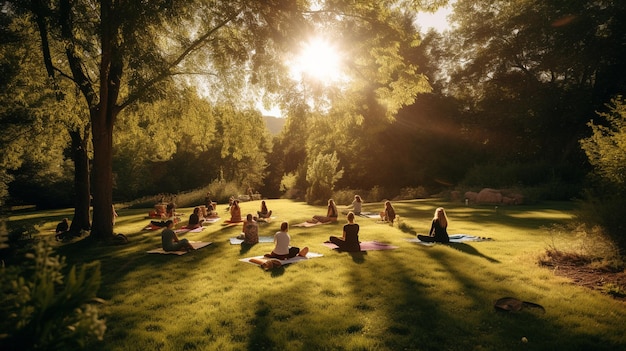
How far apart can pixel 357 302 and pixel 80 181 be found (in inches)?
599

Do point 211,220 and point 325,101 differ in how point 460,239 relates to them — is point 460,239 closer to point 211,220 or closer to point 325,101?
point 325,101

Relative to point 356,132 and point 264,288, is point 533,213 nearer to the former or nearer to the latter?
point 264,288

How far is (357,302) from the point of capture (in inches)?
286

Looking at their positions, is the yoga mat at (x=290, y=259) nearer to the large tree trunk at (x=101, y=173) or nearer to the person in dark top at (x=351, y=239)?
the person in dark top at (x=351, y=239)

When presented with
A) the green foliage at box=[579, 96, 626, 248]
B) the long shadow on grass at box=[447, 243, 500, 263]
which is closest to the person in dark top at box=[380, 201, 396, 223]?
the long shadow on grass at box=[447, 243, 500, 263]

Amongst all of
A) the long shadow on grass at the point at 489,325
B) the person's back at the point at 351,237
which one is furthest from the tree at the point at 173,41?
the long shadow on grass at the point at 489,325

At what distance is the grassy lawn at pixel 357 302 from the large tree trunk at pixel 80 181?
5.14m

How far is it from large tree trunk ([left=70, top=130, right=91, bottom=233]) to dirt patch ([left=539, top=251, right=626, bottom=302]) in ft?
59.8

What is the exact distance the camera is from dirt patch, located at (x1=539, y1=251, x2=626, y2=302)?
25.0 ft

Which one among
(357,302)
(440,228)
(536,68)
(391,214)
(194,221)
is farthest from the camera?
(536,68)

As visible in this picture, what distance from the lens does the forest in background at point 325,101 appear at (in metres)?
14.0

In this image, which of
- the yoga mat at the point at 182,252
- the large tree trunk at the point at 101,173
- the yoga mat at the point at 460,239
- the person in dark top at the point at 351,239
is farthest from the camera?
the large tree trunk at the point at 101,173

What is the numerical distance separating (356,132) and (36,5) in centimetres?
3666

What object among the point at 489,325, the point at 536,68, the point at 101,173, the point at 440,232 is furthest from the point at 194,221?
the point at 536,68
